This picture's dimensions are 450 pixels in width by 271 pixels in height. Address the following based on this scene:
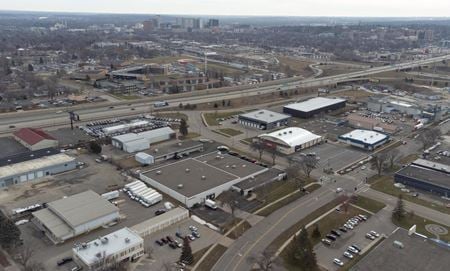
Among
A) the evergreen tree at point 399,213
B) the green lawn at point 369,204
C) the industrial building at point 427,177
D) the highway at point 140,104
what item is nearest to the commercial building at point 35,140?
the highway at point 140,104

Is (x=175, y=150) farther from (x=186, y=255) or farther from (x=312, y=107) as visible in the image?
(x=312, y=107)

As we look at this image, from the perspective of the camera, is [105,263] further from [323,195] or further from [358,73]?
[358,73]

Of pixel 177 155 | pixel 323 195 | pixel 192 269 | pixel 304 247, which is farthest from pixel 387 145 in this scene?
pixel 192 269

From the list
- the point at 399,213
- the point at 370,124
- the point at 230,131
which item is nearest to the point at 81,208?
the point at 399,213

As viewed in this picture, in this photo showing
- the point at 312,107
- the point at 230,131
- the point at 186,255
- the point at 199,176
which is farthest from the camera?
the point at 312,107

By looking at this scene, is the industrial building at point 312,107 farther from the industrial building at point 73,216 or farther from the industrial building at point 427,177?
the industrial building at point 73,216

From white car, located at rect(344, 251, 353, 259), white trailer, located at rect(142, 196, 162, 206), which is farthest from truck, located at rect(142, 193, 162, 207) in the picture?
white car, located at rect(344, 251, 353, 259)
